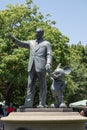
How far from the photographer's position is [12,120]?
1269cm

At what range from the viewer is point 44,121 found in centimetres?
1242

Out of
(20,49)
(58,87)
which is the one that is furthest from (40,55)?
(20,49)

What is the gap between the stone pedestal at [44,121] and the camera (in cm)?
1247

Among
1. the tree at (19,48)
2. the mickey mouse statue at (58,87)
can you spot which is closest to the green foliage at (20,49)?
the tree at (19,48)

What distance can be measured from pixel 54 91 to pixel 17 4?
2753 centimetres

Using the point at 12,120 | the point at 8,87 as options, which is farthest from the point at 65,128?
the point at 8,87

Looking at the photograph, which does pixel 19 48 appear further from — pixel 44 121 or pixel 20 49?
pixel 44 121

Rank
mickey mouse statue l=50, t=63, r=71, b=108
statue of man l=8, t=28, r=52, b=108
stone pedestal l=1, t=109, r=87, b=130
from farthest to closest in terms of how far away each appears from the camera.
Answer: mickey mouse statue l=50, t=63, r=71, b=108 → statue of man l=8, t=28, r=52, b=108 → stone pedestal l=1, t=109, r=87, b=130

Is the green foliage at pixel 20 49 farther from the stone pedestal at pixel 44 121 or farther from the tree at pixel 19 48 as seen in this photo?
the stone pedestal at pixel 44 121

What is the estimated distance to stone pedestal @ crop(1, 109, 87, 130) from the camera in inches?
491

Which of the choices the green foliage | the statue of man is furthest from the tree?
the statue of man

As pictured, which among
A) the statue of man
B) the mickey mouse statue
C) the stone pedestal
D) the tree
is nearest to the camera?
the stone pedestal

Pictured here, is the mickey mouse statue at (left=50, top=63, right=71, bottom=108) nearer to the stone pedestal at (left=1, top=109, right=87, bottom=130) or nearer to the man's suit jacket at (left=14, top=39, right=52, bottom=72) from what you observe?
the man's suit jacket at (left=14, top=39, right=52, bottom=72)

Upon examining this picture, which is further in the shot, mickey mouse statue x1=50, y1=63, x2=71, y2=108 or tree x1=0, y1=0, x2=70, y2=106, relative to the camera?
tree x1=0, y1=0, x2=70, y2=106
